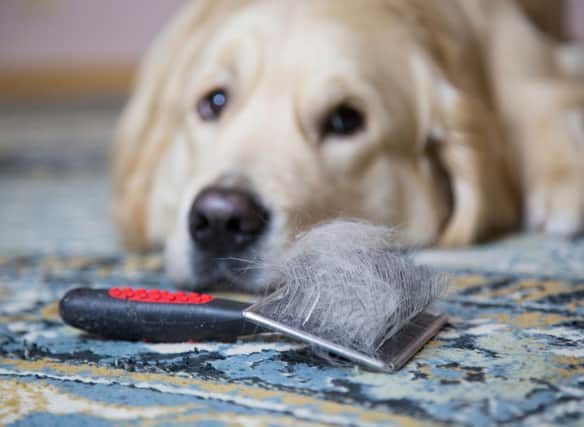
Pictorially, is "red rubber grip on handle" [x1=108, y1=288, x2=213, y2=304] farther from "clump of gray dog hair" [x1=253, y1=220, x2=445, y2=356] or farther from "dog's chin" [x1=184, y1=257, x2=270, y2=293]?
"dog's chin" [x1=184, y1=257, x2=270, y2=293]

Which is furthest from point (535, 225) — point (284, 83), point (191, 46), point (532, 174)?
point (191, 46)

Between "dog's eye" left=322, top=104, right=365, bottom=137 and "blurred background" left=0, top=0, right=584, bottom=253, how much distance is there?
0.64 meters

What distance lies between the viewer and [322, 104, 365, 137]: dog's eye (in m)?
1.61

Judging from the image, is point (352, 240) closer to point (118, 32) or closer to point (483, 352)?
point (483, 352)

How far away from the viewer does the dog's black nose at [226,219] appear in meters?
1.27

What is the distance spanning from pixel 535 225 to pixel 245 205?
91 cm

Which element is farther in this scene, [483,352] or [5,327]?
[5,327]

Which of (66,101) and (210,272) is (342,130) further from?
(66,101)

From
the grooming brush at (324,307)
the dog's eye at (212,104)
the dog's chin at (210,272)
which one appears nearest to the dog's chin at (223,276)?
the dog's chin at (210,272)

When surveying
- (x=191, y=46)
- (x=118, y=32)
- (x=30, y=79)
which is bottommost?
(x=191, y=46)

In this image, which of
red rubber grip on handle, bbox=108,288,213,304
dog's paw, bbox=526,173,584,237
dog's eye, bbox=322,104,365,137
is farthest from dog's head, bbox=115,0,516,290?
red rubber grip on handle, bbox=108,288,213,304

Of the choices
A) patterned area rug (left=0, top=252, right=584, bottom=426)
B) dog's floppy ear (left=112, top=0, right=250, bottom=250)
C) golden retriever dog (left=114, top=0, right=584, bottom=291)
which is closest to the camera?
patterned area rug (left=0, top=252, right=584, bottom=426)

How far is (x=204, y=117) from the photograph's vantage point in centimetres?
176

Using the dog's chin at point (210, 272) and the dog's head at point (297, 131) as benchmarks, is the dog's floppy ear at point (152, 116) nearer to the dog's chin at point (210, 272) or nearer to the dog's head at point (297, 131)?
the dog's head at point (297, 131)
